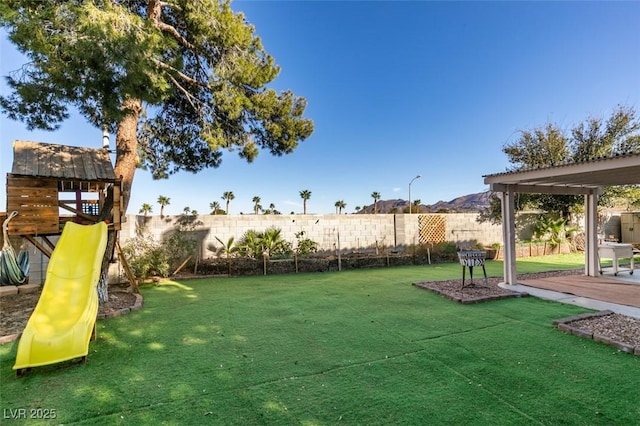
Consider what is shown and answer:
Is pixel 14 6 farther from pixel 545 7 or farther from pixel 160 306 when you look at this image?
pixel 545 7

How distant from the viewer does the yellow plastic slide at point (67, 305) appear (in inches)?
123

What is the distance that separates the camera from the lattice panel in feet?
43.2

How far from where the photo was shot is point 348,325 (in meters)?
4.49

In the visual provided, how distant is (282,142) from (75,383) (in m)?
6.93

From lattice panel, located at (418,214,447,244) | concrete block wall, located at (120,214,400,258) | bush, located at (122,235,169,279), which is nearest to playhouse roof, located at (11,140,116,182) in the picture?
concrete block wall, located at (120,214,400,258)

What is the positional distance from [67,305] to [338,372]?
330cm

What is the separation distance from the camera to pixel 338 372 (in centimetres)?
304

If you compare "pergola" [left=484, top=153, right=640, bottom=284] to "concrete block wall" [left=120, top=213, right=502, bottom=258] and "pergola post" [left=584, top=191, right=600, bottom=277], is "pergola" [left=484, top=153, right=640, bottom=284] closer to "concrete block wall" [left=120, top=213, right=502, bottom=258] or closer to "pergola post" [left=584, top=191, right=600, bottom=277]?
"pergola post" [left=584, top=191, right=600, bottom=277]

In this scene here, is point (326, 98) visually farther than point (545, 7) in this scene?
Yes

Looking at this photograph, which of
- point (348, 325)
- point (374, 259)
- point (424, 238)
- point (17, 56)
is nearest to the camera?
point (348, 325)

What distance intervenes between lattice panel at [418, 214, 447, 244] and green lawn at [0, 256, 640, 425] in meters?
7.96

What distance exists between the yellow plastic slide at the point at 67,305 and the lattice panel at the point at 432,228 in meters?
11.5

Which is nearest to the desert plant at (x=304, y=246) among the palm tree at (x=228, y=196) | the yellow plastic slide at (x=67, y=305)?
the yellow plastic slide at (x=67, y=305)

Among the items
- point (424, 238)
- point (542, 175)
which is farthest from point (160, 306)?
point (424, 238)
